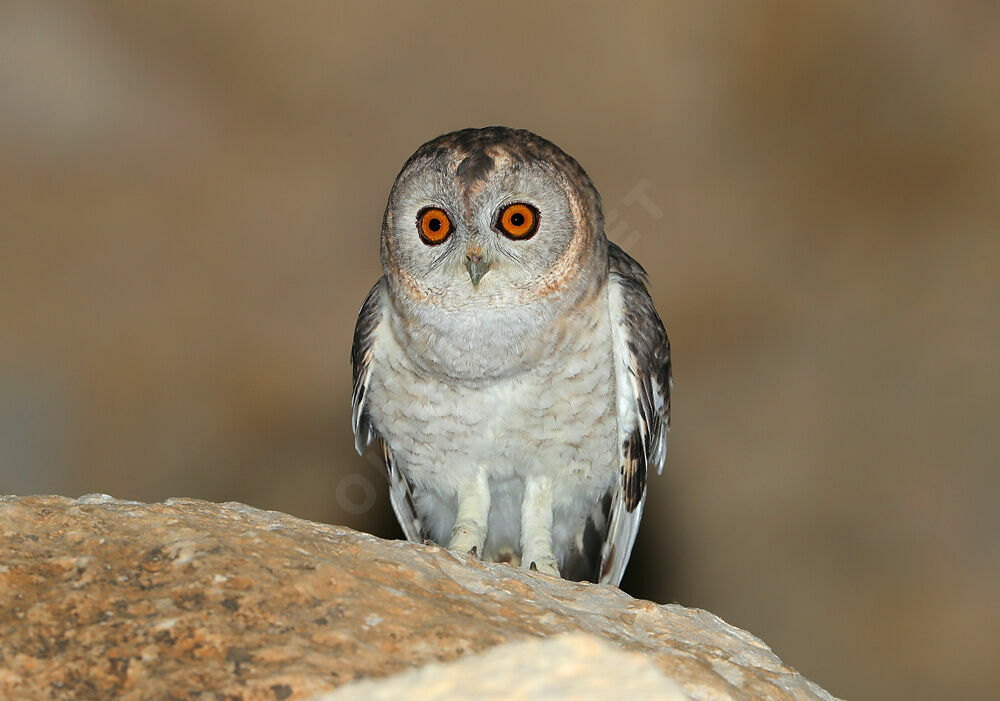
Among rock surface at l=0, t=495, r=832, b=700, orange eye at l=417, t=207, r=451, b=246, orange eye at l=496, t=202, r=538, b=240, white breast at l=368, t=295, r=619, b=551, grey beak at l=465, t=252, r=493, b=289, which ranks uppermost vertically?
orange eye at l=496, t=202, r=538, b=240

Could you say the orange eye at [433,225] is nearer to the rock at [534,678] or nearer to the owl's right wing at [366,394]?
the owl's right wing at [366,394]

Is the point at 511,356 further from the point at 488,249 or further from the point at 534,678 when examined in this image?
the point at 534,678

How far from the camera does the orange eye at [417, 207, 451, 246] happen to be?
3139 millimetres

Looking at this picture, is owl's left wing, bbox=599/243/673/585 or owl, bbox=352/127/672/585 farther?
owl's left wing, bbox=599/243/673/585

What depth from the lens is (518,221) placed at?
10.2ft

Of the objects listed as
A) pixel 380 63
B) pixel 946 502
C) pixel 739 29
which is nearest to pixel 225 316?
pixel 380 63

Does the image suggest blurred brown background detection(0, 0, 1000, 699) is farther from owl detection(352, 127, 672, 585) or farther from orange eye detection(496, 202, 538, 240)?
orange eye detection(496, 202, 538, 240)

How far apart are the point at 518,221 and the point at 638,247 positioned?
3228 mm

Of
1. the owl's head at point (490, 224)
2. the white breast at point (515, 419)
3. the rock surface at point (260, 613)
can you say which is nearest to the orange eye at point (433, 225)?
the owl's head at point (490, 224)

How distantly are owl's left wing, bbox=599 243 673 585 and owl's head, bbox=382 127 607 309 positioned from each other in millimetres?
244

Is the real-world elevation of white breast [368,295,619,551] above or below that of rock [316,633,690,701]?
A: above

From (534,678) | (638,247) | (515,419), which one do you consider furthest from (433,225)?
(638,247)

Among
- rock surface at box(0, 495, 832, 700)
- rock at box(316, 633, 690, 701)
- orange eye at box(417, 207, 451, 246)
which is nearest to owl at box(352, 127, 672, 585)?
orange eye at box(417, 207, 451, 246)

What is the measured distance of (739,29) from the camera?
6.13 meters
